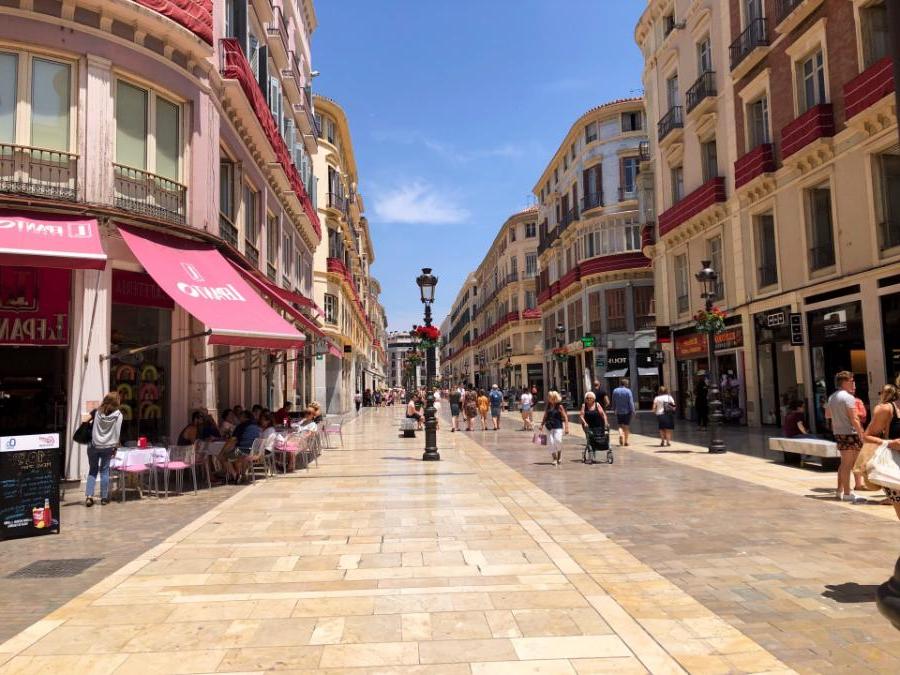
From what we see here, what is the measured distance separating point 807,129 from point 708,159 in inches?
285

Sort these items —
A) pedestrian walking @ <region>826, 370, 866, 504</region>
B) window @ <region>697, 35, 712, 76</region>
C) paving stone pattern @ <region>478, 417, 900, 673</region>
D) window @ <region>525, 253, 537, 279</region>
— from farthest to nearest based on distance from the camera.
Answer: window @ <region>525, 253, 537, 279</region> → window @ <region>697, 35, 712, 76</region> → pedestrian walking @ <region>826, 370, 866, 504</region> → paving stone pattern @ <region>478, 417, 900, 673</region>

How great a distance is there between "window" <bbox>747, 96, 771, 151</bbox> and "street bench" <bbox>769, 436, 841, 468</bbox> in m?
12.0

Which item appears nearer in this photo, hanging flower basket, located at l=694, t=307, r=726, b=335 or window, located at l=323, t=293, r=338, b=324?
hanging flower basket, located at l=694, t=307, r=726, b=335

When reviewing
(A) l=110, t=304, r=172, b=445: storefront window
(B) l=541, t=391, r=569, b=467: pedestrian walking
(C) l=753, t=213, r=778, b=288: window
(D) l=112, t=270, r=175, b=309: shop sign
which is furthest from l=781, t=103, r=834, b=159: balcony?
(A) l=110, t=304, r=172, b=445: storefront window

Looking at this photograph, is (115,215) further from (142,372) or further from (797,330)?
(797,330)

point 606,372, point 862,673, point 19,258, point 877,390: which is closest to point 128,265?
point 19,258

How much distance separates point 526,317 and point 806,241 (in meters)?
41.4

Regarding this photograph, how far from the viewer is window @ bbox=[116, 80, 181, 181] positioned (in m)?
11.6

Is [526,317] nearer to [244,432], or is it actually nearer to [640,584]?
[244,432]

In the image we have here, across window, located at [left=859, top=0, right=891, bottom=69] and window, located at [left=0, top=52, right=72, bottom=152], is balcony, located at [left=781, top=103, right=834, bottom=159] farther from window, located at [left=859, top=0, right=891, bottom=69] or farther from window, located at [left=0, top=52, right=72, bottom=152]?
window, located at [left=0, top=52, right=72, bottom=152]

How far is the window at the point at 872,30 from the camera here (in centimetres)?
1574

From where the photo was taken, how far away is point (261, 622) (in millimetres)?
4566

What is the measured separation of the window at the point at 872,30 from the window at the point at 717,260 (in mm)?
8462

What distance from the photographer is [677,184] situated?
2741 centimetres
